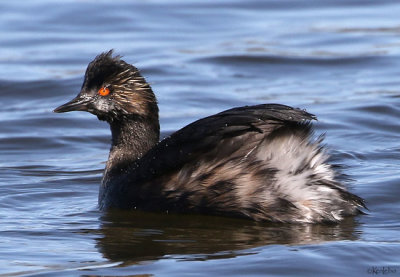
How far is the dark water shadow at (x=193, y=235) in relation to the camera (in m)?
6.50

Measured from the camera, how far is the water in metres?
6.38

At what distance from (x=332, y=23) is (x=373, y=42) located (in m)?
1.52

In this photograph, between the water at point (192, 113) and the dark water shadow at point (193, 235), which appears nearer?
the water at point (192, 113)

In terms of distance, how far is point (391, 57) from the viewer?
14.0 metres

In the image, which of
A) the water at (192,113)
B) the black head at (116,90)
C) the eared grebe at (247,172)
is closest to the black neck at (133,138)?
the black head at (116,90)

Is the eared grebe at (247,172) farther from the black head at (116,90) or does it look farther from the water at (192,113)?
the black head at (116,90)

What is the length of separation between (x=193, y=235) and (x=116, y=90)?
1533 mm

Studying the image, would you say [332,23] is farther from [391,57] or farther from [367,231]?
[367,231]

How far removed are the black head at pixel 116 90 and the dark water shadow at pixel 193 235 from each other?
0.89 m

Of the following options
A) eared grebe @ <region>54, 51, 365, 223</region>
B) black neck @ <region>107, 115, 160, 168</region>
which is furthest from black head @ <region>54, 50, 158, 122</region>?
eared grebe @ <region>54, 51, 365, 223</region>

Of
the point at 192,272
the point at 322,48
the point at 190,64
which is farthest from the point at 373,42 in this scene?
the point at 192,272

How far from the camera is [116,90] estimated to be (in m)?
8.02

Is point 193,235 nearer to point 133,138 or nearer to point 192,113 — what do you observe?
point 133,138

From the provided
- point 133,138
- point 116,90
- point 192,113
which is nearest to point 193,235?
point 133,138
